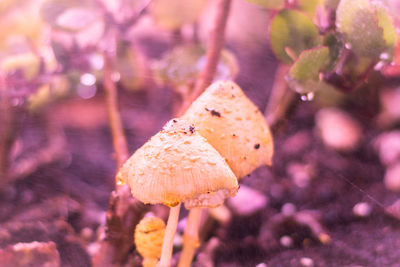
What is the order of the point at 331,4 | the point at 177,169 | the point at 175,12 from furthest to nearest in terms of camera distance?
the point at 175,12, the point at 331,4, the point at 177,169

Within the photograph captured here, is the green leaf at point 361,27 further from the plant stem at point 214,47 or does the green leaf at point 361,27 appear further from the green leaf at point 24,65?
the green leaf at point 24,65

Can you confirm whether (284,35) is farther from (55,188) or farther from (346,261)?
(55,188)

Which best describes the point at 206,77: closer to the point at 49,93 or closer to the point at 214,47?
the point at 214,47

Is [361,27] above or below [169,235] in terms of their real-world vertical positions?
above

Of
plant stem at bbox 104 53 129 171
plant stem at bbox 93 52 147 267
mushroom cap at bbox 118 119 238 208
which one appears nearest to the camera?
mushroom cap at bbox 118 119 238 208

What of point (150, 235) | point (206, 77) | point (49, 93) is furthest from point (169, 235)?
point (49, 93)

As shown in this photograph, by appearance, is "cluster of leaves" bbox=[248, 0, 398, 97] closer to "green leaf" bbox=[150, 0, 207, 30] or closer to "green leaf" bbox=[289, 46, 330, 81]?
"green leaf" bbox=[289, 46, 330, 81]

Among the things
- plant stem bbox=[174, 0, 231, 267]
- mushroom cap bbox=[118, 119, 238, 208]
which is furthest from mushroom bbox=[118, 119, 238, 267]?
plant stem bbox=[174, 0, 231, 267]

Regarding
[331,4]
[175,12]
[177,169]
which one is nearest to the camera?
[177,169]
